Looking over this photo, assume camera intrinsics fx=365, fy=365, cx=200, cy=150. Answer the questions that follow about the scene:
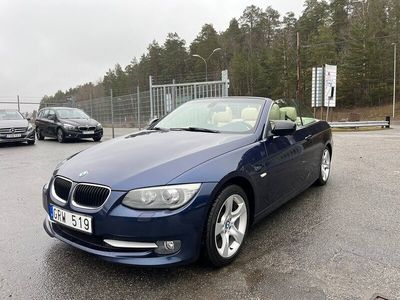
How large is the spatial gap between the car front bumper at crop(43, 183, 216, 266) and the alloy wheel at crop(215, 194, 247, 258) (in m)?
0.29

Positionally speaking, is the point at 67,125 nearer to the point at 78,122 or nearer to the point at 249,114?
the point at 78,122

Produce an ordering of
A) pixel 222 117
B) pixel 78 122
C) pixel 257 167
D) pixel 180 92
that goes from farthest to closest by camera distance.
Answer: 1. pixel 180 92
2. pixel 78 122
3. pixel 222 117
4. pixel 257 167

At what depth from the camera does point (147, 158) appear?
3096 mm

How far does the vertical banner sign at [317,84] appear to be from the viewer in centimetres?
2658

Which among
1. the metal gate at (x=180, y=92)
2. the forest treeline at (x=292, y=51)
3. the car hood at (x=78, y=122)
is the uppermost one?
the forest treeline at (x=292, y=51)

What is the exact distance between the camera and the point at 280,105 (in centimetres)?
473

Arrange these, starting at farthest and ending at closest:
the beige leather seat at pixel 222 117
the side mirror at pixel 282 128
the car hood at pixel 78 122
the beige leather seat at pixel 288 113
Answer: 1. the car hood at pixel 78 122
2. the beige leather seat at pixel 288 113
3. the beige leather seat at pixel 222 117
4. the side mirror at pixel 282 128

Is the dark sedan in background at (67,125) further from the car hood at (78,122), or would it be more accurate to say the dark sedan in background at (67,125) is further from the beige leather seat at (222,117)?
the beige leather seat at (222,117)

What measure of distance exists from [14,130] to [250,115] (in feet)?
38.1

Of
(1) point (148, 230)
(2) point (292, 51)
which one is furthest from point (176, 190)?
(2) point (292, 51)

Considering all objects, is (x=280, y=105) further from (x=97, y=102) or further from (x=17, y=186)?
(x=97, y=102)

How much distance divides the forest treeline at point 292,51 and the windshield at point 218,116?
145ft

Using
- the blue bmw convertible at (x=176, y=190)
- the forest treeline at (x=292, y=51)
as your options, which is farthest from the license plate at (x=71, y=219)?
the forest treeline at (x=292, y=51)

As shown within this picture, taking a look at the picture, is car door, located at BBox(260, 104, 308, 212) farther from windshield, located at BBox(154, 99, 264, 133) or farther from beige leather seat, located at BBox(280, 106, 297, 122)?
windshield, located at BBox(154, 99, 264, 133)
